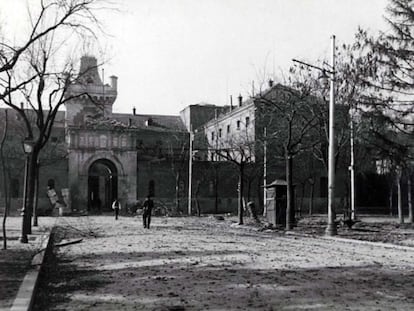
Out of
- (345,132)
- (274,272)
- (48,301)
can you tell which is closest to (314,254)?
(274,272)

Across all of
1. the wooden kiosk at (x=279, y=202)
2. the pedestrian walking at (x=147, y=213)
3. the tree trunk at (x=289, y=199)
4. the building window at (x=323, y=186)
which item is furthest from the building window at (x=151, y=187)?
the tree trunk at (x=289, y=199)

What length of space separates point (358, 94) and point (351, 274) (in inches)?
625

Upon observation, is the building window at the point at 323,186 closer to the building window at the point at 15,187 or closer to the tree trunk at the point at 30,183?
the building window at the point at 15,187

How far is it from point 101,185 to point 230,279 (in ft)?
219

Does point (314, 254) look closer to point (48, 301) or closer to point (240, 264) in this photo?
point (240, 264)

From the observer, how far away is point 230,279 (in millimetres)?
9898

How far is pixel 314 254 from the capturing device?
48.5 ft

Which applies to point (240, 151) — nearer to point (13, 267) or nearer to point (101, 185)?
point (13, 267)

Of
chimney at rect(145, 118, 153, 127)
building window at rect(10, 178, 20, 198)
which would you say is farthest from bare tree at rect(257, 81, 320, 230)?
chimney at rect(145, 118, 153, 127)

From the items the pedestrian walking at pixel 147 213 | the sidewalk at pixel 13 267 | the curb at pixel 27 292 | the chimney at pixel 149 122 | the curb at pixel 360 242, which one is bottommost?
the sidewalk at pixel 13 267

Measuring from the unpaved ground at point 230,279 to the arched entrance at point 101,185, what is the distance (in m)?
39.1

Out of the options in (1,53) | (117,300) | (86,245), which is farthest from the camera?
(86,245)

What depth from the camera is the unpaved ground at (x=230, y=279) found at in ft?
25.6

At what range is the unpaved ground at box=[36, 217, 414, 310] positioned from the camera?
780cm
